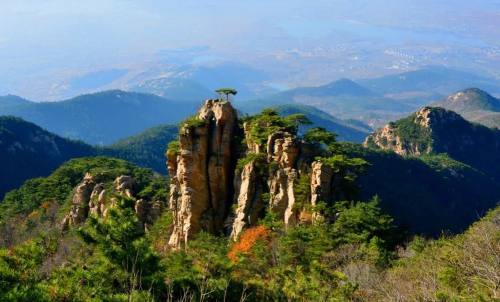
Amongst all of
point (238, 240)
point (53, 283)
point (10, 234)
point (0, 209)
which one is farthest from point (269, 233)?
point (0, 209)

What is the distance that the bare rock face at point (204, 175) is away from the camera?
36000 millimetres

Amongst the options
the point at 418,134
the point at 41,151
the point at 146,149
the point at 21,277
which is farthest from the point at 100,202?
the point at 146,149

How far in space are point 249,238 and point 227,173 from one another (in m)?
5.97

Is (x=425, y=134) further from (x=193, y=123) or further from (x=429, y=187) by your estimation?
(x=193, y=123)

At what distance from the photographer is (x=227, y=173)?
121ft

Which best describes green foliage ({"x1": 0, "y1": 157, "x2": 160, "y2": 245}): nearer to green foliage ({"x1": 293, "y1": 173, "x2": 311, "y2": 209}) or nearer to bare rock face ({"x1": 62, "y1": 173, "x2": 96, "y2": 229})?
bare rock face ({"x1": 62, "y1": 173, "x2": 96, "y2": 229})

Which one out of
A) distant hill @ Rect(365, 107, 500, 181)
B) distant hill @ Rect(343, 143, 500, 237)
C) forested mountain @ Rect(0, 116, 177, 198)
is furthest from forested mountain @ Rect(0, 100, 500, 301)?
distant hill @ Rect(365, 107, 500, 181)

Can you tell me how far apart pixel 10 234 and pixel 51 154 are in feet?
273

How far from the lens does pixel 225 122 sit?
121ft

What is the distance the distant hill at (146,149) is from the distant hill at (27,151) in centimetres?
670

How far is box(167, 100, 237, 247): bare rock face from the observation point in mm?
36000

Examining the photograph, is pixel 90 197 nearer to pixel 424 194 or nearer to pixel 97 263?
pixel 97 263

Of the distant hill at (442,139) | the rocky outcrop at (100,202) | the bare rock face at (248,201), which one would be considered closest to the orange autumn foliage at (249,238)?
the bare rock face at (248,201)

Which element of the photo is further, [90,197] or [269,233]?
[90,197]
